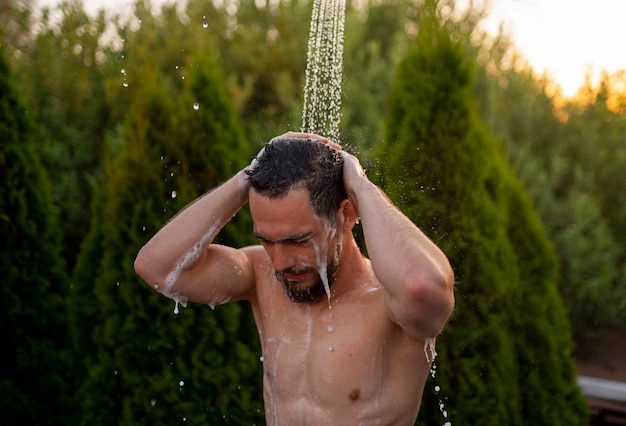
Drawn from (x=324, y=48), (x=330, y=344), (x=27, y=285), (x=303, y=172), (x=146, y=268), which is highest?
(x=324, y=48)

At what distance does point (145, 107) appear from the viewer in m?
3.72

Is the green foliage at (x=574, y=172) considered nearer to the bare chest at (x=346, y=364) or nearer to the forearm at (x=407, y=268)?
the bare chest at (x=346, y=364)

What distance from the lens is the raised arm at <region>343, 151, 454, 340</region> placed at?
1.68 m

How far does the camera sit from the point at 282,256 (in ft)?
6.11

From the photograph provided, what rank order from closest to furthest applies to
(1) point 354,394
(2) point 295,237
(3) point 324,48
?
(2) point 295,237 < (1) point 354,394 < (3) point 324,48

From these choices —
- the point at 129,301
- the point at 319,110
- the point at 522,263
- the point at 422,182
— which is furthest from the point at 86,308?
the point at 522,263

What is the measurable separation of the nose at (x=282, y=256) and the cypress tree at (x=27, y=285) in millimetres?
2610

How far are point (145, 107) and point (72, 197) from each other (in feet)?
5.25

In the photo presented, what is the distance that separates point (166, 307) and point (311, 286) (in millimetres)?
1805

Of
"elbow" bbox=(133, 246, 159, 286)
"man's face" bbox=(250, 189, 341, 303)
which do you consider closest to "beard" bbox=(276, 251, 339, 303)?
"man's face" bbox=(250, 189, 341, 303)

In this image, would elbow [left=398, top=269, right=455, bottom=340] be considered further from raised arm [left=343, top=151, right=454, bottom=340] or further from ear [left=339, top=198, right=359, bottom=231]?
ear [left=339, top=198, right=359, bottom=231]

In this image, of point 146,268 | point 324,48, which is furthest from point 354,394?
point 324,48

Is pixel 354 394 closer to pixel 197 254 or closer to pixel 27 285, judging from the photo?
pixel 197 254

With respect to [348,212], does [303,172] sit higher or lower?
higher
